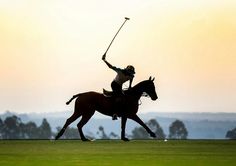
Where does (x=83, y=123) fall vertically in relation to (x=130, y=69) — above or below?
below

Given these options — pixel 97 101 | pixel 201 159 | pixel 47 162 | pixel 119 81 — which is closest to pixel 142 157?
pixel 201 159

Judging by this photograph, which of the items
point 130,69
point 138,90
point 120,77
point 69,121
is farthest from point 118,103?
point 69,121

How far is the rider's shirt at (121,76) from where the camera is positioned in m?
27.0

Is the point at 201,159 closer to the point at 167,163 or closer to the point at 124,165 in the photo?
the point at 167,163

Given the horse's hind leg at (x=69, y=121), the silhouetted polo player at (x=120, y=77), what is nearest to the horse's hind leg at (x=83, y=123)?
the horse's hind leg at (x=69, y=121)

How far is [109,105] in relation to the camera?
2908 centimetres

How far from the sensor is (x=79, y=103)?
29.8m

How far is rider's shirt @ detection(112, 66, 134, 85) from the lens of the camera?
27047 mm

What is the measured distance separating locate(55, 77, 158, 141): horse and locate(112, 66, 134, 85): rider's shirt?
3.02ft

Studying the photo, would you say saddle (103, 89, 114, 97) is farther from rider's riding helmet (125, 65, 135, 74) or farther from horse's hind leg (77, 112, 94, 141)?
rider's riding helmet (125, 65, 135, 74)

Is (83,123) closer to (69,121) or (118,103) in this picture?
(69,121)

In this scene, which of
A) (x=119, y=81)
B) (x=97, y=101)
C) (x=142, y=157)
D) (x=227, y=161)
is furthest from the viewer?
(x=97, y=101)

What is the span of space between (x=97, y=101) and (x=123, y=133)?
158 centimetres

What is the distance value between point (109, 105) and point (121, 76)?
85.0 inches
